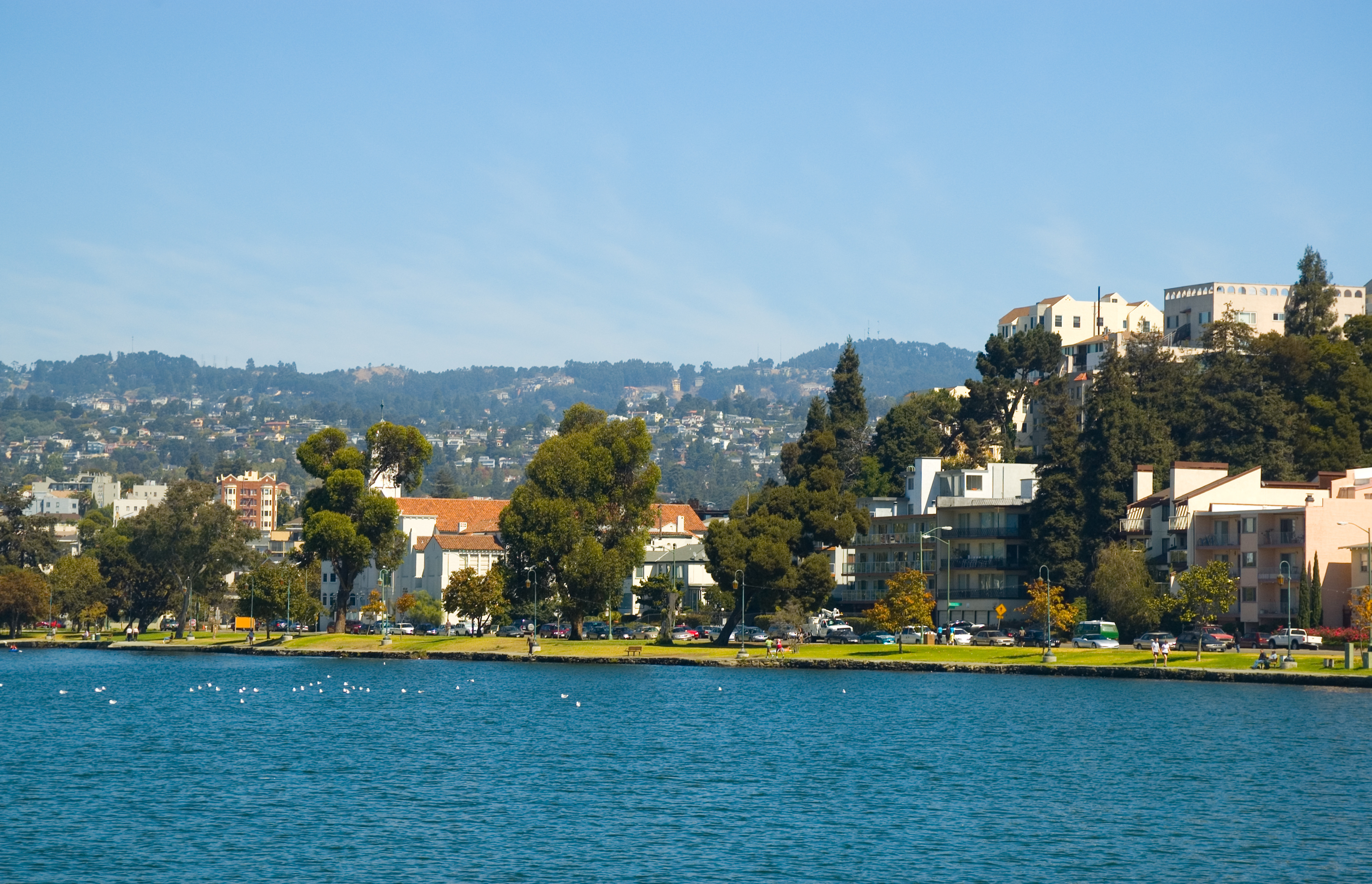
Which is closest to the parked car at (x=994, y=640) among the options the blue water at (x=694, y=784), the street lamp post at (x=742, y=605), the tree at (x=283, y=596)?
the street lamp post at (x=742, y=605)

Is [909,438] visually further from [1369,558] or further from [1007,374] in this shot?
[1369,558]

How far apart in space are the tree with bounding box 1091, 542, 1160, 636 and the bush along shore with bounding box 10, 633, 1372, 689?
709cm

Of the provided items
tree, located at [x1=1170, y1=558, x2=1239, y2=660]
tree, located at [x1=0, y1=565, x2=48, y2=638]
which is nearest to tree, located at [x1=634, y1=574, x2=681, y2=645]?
tree, located at [x1=1170, y1=558, x2=1239, y2=660]

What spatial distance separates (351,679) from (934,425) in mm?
85985

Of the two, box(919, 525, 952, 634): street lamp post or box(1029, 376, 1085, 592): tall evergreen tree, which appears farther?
box(919, 525, 952, 634): street lamp post

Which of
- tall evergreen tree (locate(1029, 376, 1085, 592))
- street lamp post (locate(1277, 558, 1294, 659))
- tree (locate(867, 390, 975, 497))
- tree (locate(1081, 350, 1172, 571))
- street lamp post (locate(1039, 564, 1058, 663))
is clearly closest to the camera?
street lamp post (locate(1277, 558, 1294, 659))

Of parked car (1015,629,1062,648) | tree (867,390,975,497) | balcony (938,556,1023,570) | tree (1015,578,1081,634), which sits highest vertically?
tree (867,390,975,497)

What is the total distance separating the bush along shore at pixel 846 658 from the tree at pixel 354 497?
774 cm

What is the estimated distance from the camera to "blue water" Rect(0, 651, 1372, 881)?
40.6 metres

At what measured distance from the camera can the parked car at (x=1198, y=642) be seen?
102625 millimetres

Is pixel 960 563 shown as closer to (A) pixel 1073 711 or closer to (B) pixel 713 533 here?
(B) pixel 713 533

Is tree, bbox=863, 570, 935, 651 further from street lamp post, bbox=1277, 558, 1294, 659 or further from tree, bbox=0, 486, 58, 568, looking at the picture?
tree, bbox=0, 486, 58, 568

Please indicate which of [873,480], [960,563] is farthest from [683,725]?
[873,480]

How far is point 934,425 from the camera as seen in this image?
568ft
